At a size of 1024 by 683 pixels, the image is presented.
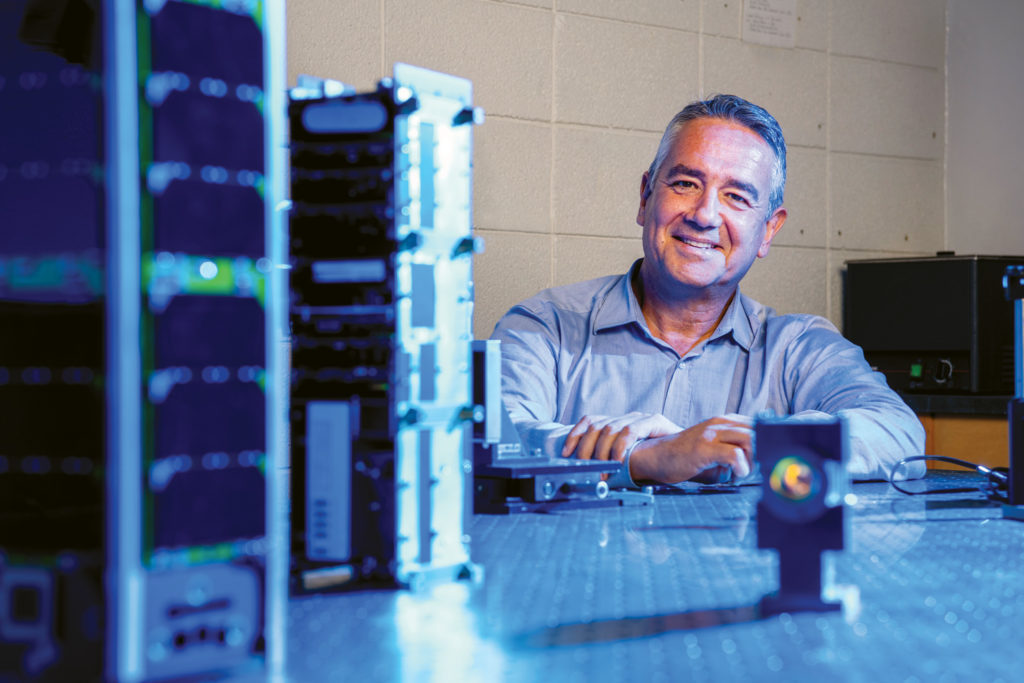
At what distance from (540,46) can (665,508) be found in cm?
187

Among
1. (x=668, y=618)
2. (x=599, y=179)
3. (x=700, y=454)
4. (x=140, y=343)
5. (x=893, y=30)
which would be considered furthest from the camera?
(x=893, y=30)

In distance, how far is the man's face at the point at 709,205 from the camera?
2.20 meters

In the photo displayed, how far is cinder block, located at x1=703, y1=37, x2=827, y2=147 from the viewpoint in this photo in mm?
3141

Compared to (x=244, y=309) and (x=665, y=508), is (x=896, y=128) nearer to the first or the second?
(x=665, y=508)

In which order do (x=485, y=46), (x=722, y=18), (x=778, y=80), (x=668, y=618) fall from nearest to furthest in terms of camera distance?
(x=668, y=618) < (x=485, y=46) < (x=722, y=18) < (x=778, y=80)

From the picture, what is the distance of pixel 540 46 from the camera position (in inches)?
112

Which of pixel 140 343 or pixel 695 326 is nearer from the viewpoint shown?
pixel 140 343

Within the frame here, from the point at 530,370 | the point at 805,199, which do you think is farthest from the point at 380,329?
the point at 805,199

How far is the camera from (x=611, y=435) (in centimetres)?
164

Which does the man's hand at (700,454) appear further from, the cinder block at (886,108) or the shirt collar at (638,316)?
the cinder block at (886,108)

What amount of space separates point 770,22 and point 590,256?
1024 mm

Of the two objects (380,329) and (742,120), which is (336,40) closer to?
(742,120)

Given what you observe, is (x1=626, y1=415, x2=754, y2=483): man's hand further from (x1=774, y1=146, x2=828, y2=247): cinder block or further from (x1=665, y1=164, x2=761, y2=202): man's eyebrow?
(x1=774, y1=146, x2=828, y2=247): cinder block

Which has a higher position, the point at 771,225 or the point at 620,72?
the point at 620,72
